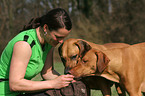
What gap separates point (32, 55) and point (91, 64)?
1270 millimetres

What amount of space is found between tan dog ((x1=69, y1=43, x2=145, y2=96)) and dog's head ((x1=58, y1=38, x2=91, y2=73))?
0.16 m

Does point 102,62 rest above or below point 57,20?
below

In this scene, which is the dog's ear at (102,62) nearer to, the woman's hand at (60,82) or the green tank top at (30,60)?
the woman's hand at (60,82)

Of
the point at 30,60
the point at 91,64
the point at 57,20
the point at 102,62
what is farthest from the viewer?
the point at 91,64

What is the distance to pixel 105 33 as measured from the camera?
19047 mm

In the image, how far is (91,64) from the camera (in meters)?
4.35

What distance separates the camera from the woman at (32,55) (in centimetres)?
331

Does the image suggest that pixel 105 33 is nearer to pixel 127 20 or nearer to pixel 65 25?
pixel 127 20

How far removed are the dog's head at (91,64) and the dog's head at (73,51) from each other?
0.58 ft

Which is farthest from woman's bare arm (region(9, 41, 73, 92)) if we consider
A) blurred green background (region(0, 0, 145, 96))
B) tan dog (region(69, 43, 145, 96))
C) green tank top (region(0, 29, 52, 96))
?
blurred green background (region(0, 0, 145, 96))

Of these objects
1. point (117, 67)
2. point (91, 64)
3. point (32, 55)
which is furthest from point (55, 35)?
point (117, 67)

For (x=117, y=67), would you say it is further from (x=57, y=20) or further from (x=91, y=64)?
(x=57, y=20)

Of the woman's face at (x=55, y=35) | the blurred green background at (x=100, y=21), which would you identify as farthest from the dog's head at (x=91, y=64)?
the blurred green background at (x=100, y=21)

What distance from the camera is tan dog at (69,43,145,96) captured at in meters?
4.25
